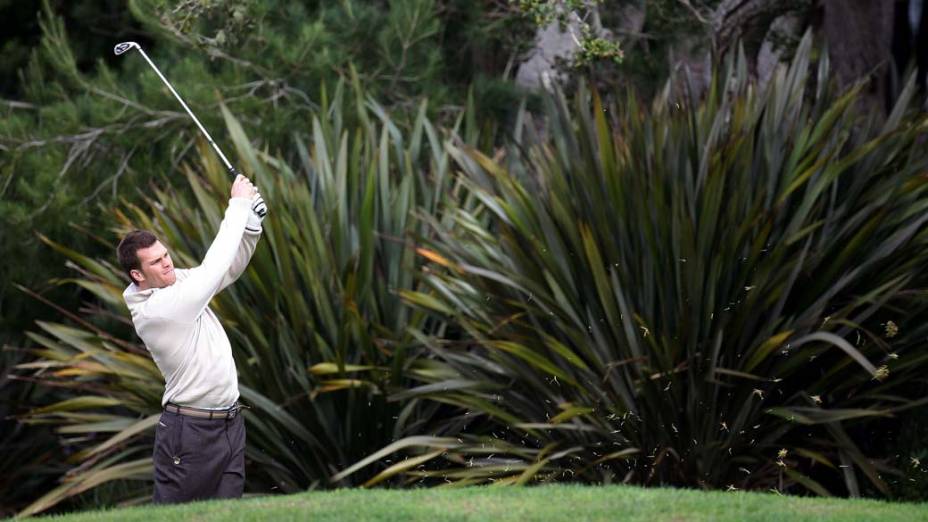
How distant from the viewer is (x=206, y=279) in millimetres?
6777

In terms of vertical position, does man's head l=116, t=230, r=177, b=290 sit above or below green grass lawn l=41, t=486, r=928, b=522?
above

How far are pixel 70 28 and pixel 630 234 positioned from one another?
10568 mm

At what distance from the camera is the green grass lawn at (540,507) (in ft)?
21.2

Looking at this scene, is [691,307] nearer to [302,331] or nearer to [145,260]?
[302,331]

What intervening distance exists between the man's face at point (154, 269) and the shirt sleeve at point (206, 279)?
7 cm

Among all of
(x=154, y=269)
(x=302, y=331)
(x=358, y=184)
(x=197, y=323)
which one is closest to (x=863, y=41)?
(x=358, y=184)

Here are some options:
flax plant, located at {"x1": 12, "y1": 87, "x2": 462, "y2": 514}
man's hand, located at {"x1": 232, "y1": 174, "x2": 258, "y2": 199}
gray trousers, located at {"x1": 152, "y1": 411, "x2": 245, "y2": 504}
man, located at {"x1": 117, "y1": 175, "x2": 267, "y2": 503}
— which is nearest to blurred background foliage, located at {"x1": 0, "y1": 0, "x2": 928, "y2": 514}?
flax plant, located at {"x1": 12, "y1": 87, "x2": 462, "y2": 514}

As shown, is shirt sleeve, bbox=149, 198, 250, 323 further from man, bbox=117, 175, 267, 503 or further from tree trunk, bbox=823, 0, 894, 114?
tree trunk, bbox=823, 0, 894, 114

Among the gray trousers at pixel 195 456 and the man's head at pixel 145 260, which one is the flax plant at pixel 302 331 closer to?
the gray trousers at pixel 195 456

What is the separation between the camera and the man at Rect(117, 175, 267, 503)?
6.83 m

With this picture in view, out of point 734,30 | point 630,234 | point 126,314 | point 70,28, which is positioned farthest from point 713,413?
point 70,28

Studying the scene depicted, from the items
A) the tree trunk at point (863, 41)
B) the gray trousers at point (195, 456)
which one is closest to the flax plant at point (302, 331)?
the gray trousers at point (195, 456)

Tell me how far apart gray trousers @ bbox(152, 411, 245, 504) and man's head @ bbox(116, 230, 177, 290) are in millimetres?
600

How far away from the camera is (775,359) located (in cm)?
848
